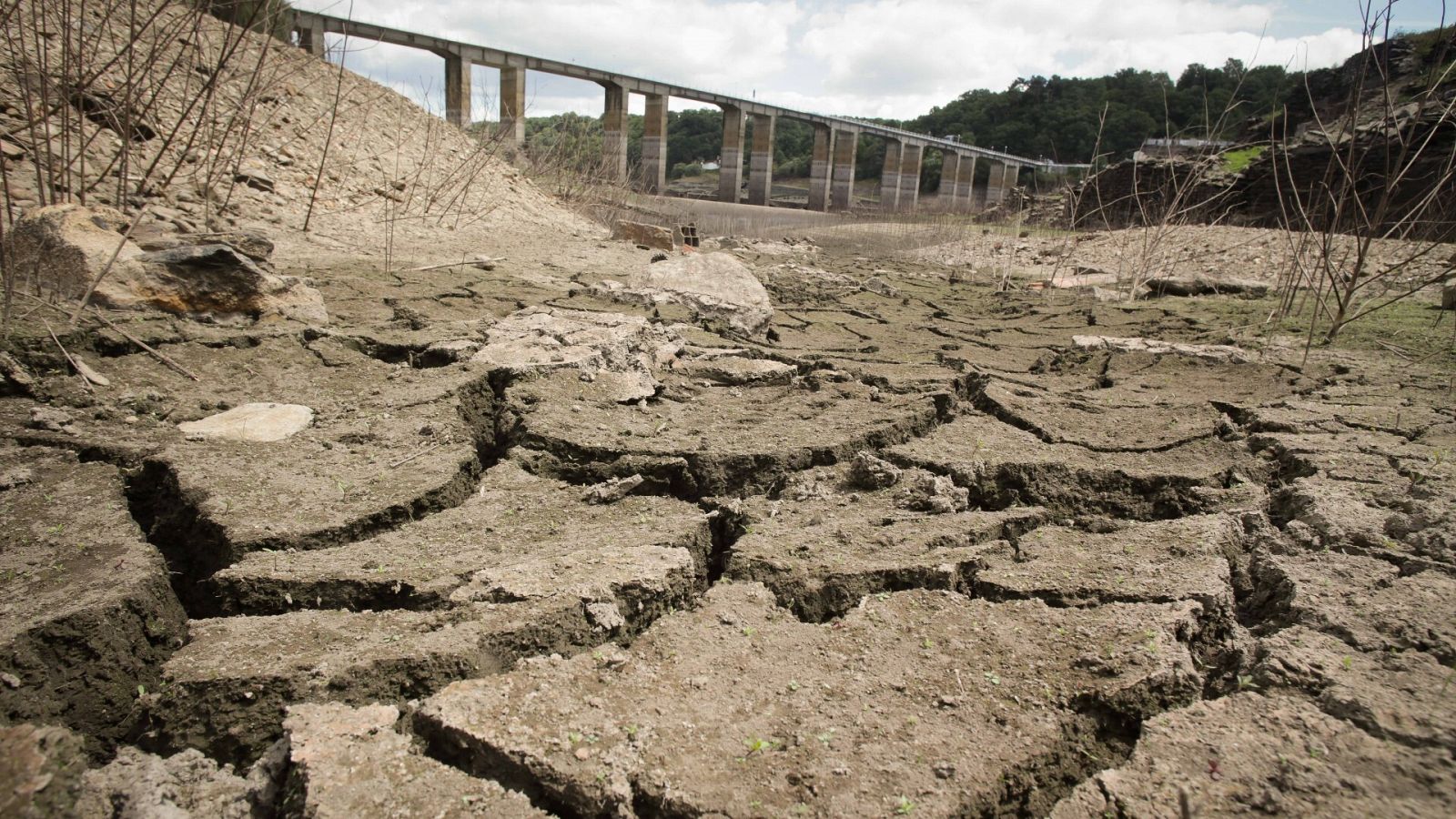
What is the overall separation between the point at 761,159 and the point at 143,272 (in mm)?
30805

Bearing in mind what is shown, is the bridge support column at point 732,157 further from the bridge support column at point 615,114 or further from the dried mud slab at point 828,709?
the dried mud slab at point 828,709

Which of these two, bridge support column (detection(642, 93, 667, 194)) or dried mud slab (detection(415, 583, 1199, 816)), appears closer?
dried mud slab (detection(415, 583, 1199, 816))

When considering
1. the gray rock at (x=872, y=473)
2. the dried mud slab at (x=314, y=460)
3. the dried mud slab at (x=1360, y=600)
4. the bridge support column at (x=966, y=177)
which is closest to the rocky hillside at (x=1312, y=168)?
the gray rock at (x=872, y=473)

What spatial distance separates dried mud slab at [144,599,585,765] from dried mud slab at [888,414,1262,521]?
3.89 ft

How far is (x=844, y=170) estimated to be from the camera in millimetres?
35000

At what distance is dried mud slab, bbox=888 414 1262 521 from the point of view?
2.09 meters

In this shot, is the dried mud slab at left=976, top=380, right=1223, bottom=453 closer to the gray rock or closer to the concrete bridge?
the gray rock

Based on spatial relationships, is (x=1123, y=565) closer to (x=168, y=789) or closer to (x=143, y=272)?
(x=168, y=789)

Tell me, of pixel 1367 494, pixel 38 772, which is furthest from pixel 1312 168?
pixel 38 772

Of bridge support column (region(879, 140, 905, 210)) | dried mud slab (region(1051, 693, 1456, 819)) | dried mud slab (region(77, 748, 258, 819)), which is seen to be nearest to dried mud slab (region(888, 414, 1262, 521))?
dried mud slab (region(1051, 693, 1456, 819))

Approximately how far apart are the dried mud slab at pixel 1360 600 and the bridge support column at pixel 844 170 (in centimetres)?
3410

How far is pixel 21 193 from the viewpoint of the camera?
4.62 meters

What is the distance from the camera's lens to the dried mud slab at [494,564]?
1505mm

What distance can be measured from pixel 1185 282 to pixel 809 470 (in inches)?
258
